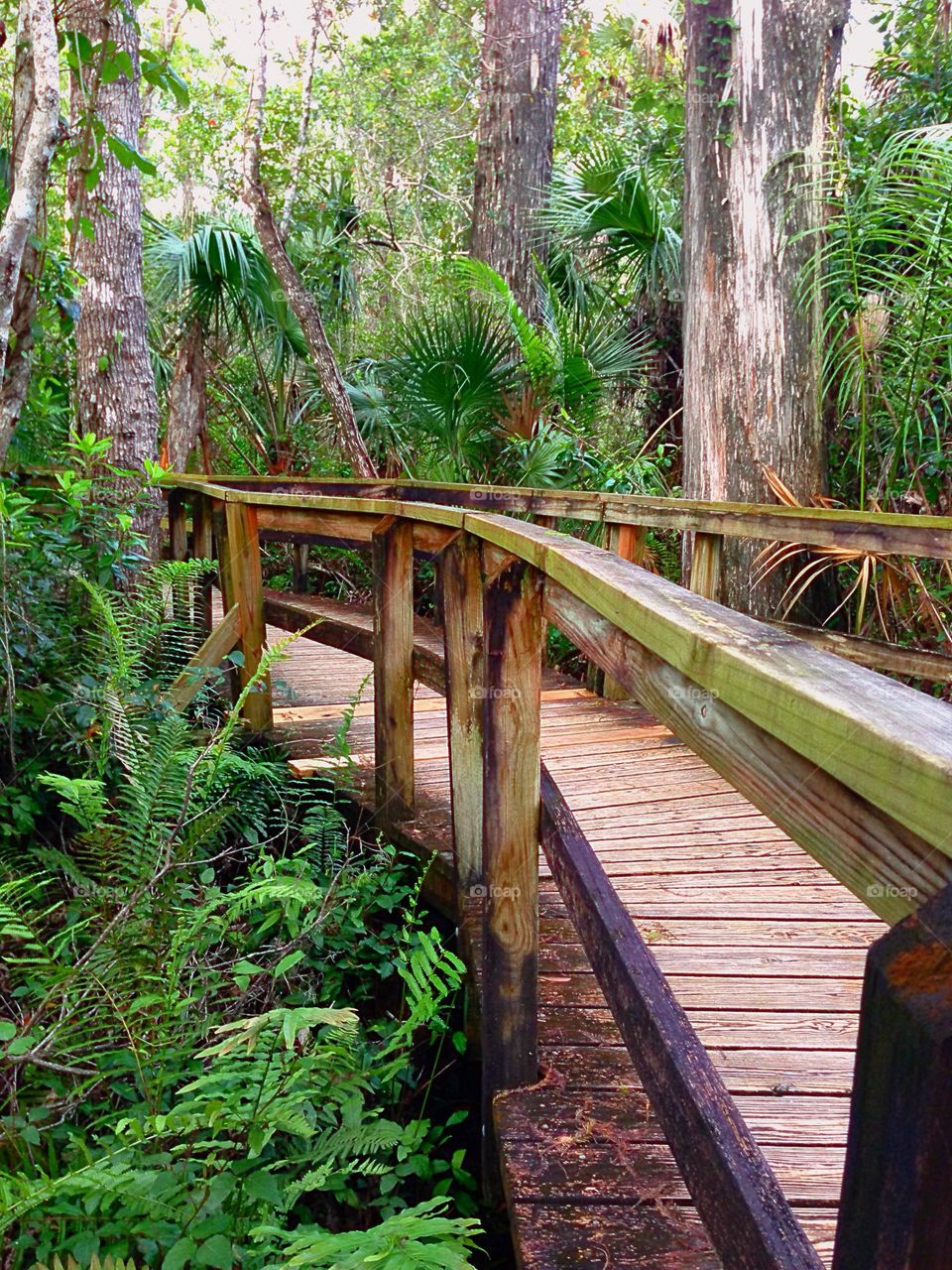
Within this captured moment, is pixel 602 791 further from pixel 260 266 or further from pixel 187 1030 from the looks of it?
pixel 260 266

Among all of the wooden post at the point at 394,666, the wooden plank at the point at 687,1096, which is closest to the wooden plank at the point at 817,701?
the wooden plank at the point at 687,1096

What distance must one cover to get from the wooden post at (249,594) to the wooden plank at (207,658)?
0.20 feet

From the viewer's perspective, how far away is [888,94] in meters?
6.89

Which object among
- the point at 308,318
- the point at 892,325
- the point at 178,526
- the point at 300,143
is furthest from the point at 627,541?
the point at 300,143

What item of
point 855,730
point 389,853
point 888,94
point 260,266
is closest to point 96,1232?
point 389,853

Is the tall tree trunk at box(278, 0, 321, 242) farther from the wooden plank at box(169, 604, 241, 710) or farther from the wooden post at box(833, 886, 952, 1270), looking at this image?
the wooden post at box(833, 886, 952, 1270)

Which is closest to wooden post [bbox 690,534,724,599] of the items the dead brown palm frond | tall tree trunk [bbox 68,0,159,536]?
the dead brown palm frond

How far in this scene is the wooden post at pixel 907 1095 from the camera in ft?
2.00

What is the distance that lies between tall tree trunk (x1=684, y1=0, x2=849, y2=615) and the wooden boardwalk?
7.80 ft

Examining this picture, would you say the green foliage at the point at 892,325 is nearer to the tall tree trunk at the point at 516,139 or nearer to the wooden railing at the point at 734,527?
the wooden railing at the point at 734,527

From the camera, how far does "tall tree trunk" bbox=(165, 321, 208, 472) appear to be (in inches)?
388

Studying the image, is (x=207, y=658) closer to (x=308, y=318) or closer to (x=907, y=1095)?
(x=907, y=1095)

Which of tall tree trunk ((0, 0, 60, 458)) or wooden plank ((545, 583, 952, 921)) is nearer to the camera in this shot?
wooden plank ((545, 583, 952, 921))

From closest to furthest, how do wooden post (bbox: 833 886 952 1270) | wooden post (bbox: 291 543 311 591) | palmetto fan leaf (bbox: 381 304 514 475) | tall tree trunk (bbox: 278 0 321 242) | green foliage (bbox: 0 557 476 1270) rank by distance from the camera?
wooden post (bbox: 833 886 952 1270) → green foliage (bbox: 0 557 476 1270) → palmetto fan leaf (bbox: 381 304 514 475) → wooden post (bbox: 291 543 311 591) → tall tree trunk (bbox: 278 0 321 242)
